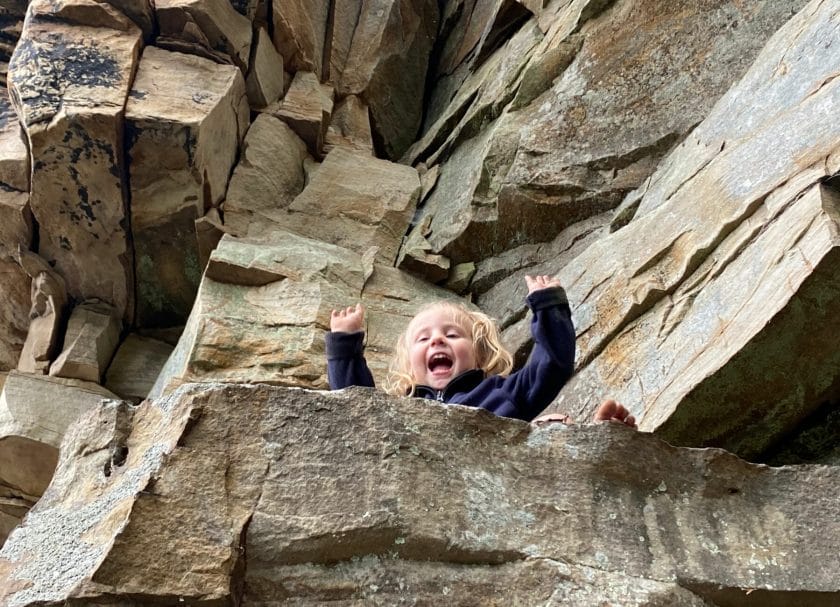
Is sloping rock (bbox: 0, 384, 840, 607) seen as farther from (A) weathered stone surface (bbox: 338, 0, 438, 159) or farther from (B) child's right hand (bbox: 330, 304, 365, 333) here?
(A) weathered stone surface (bbox: 338, 0, 438, 159)

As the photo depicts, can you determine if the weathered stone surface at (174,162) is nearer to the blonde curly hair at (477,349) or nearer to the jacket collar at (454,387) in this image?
the blonde curly hair at (477,349)

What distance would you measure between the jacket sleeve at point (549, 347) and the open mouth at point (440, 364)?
0.53 meters

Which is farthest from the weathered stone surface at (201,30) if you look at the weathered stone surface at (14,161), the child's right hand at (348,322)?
the child's right hand at (348,322)

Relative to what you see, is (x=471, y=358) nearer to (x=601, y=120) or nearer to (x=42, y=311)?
(x=601, y=120)

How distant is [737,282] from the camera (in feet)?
15.7

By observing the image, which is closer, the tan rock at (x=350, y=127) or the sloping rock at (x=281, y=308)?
the sloping rock at (x=281, y=308)

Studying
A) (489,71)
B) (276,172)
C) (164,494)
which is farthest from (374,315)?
(164,494)

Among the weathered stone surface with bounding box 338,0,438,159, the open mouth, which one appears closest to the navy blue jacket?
the open mouth

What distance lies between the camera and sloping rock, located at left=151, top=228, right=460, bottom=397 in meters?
6.45

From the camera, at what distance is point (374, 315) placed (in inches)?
282

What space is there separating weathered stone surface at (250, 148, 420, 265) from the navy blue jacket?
11.9ft

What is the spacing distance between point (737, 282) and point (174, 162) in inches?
190

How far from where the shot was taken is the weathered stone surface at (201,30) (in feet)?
27.4

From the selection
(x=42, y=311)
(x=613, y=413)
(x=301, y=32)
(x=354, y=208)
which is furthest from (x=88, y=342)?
(x=613, y=413)
